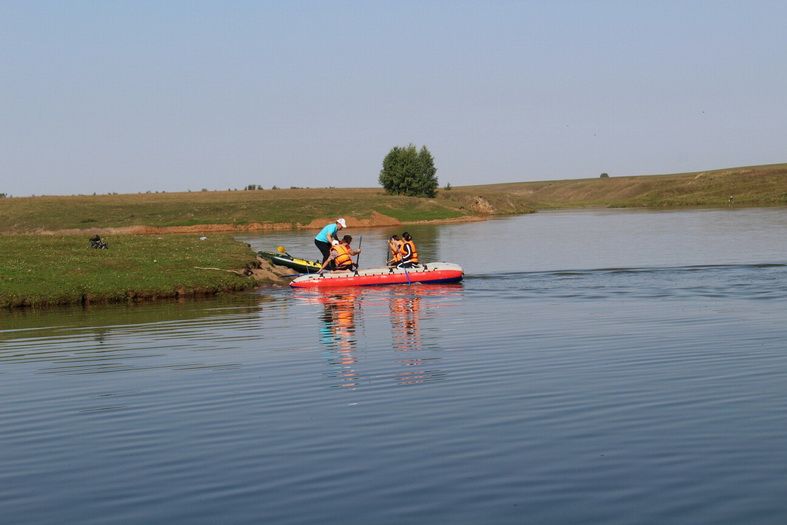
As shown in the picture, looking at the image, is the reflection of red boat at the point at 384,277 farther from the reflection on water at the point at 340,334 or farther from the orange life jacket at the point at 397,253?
the reflection on water at the point at 340,334

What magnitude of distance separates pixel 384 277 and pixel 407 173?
101753 millimetres

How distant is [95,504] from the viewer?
10391 millimetres

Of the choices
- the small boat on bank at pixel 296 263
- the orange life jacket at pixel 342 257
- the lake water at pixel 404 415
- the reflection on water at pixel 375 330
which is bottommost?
the reflection on water at pixel 375 330

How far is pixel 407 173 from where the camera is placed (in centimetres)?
13788

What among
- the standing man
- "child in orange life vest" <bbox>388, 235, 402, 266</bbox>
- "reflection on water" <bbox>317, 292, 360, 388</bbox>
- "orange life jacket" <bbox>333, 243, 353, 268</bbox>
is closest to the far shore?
the standing man

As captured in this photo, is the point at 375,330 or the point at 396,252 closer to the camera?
the point at 375,330

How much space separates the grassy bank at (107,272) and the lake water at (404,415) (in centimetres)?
383

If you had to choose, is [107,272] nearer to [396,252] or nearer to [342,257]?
[342,257]

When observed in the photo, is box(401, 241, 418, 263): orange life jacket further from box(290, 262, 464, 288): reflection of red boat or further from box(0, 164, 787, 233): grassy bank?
box(0, 164, 787, 233): grassy bank

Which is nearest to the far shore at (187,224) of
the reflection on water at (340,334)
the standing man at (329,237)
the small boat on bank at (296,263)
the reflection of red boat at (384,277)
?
the small boat on bank at (296,263)

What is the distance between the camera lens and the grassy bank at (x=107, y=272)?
1270 inches

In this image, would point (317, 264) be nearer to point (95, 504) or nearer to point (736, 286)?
point (736, 286)

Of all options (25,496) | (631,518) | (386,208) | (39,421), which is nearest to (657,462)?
(631,518)

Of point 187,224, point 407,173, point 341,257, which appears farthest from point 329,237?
point 407,173
